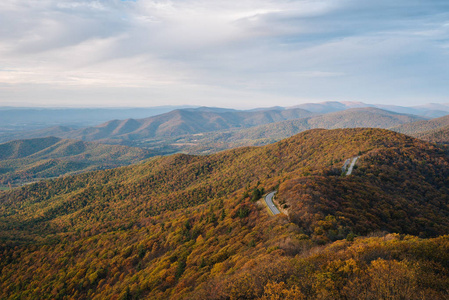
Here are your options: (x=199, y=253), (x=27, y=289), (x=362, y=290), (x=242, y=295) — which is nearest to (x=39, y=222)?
(x=27, y=289)

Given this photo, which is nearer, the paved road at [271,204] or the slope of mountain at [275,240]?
the slope of mountain at [275,240]

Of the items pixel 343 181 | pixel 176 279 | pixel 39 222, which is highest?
pixel 343 181

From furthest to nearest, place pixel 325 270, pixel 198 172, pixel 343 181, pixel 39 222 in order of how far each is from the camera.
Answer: pixel 198 172, pixel 39 222, pixel 343 181, pixel 325 270

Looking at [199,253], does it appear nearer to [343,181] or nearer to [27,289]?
[343,181]

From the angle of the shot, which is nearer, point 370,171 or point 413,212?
point 413,212

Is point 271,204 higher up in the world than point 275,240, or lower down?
lower down

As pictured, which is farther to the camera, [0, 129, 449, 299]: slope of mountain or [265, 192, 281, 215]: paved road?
[265, 192, 281, 215]: paved road

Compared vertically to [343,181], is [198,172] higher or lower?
lower

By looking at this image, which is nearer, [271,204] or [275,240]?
[275,240]
